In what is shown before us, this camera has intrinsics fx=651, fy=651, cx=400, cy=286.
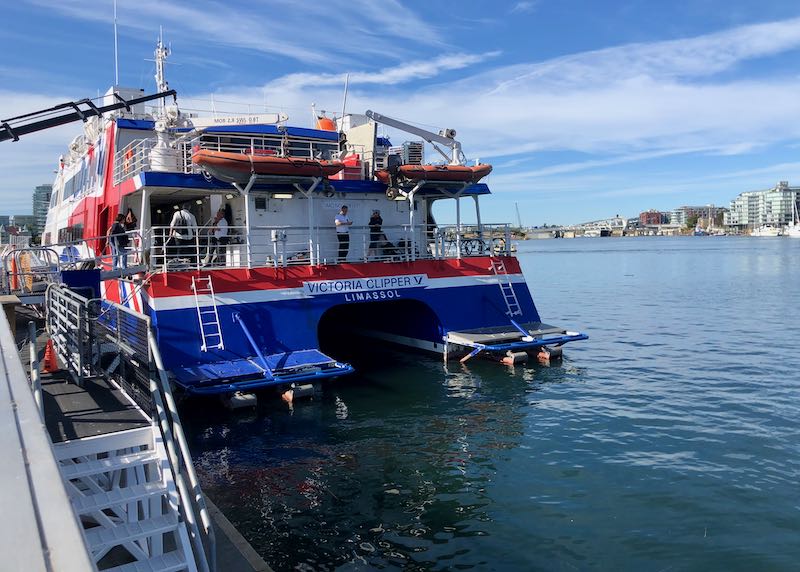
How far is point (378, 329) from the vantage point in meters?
20.5

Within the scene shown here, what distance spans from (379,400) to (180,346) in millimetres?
4393

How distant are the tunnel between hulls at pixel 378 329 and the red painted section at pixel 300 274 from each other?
44.5 inches

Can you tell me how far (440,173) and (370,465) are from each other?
9334mm

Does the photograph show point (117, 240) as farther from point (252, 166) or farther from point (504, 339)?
point (504, 339)

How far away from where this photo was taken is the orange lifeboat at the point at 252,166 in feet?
47.7

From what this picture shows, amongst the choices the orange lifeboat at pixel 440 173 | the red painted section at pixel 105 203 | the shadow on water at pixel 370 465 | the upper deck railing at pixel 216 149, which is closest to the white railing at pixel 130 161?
the upper deck railing at pixel 216 149

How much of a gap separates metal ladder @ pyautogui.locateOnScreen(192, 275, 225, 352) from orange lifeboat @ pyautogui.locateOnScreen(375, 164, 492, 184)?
6.01m

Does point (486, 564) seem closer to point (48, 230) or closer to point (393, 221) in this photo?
point (393, 221)

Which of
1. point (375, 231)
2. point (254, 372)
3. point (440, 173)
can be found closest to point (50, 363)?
point (254, 372)

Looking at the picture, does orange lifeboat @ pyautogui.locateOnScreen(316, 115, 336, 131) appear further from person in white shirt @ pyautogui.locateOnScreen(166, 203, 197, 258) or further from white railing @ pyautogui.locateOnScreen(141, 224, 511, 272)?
person in white shirt @ pyautogui.locateOnScreen(166, 203, 197, 258)

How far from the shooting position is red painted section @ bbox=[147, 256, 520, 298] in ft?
45.4

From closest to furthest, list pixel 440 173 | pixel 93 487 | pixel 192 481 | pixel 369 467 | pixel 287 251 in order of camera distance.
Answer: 1. pixel 192 481
2. pixel 93 487
3. pixel 369 467
4. pixel 287 251
5. pixel 440 173

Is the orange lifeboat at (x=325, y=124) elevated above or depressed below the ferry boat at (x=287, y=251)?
above

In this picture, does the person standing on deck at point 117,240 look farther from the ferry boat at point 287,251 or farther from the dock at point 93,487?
the dock at point 93,487
